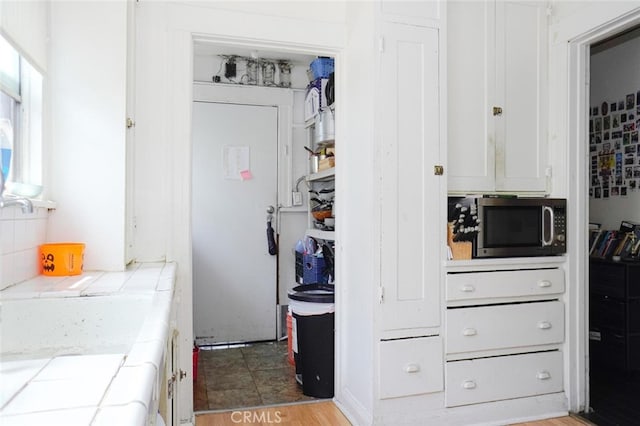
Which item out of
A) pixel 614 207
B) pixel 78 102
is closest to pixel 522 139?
pixel 614 207

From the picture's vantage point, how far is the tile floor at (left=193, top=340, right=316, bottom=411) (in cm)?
275

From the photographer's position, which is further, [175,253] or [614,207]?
[614,207]

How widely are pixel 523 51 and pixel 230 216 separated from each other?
2.47 metres

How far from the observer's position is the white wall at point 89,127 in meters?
2.01

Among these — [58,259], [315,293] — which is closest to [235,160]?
[315,293]

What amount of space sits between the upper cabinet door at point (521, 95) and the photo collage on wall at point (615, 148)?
55.1 inches

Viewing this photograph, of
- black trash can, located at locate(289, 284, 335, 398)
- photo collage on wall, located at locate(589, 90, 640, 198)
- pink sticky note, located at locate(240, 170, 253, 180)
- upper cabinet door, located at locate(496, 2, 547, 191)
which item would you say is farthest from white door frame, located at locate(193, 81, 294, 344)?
photo collage on wall, located at locate(589, 90, 640, 198)

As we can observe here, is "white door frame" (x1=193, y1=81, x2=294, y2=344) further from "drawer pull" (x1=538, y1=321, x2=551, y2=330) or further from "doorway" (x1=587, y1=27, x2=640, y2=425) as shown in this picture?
"doorway" (x1=587, y1=27, x2=640, y2=425)

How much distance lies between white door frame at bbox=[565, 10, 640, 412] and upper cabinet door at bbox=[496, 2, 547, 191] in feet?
0.47

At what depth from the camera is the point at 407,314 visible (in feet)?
7.69

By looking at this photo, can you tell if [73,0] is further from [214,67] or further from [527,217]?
[527,217]

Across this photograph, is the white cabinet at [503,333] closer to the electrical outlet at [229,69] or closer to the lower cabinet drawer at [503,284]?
the lower cabinet drawer at [503,284]

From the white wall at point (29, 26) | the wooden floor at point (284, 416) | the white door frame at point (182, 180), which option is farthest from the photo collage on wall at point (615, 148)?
the white wall at point (29, 26)

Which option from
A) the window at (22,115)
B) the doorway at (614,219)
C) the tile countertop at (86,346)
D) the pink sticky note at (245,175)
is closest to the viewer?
the tile countertop at (86,346)
